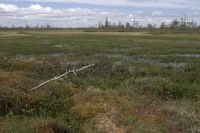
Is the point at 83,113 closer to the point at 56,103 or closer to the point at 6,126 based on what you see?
the point at 56,103

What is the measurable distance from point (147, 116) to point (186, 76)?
1402cm

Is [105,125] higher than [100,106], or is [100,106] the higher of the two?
[100,106]

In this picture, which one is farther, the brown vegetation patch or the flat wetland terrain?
the flat wetland terrain

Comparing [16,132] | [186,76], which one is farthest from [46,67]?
[16,132]

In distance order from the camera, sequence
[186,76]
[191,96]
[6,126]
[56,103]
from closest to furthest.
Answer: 1. [6,126]
2. [56,103]
3. [191,96]
4. [186,76]

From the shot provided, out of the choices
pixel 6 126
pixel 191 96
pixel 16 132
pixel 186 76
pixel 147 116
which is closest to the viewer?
pixel 16 132

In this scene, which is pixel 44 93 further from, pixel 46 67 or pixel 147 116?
pixel 46 67

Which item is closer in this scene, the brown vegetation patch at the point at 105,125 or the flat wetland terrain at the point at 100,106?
the brown vegetation patch at the point at 105,125

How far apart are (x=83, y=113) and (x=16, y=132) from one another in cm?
383

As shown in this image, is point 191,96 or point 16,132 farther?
point 191,96

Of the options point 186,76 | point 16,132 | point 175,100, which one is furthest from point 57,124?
point 186,76

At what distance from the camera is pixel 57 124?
15.1 meters

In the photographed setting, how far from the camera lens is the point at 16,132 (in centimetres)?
1415

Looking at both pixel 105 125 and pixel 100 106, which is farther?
pixel 100 106
